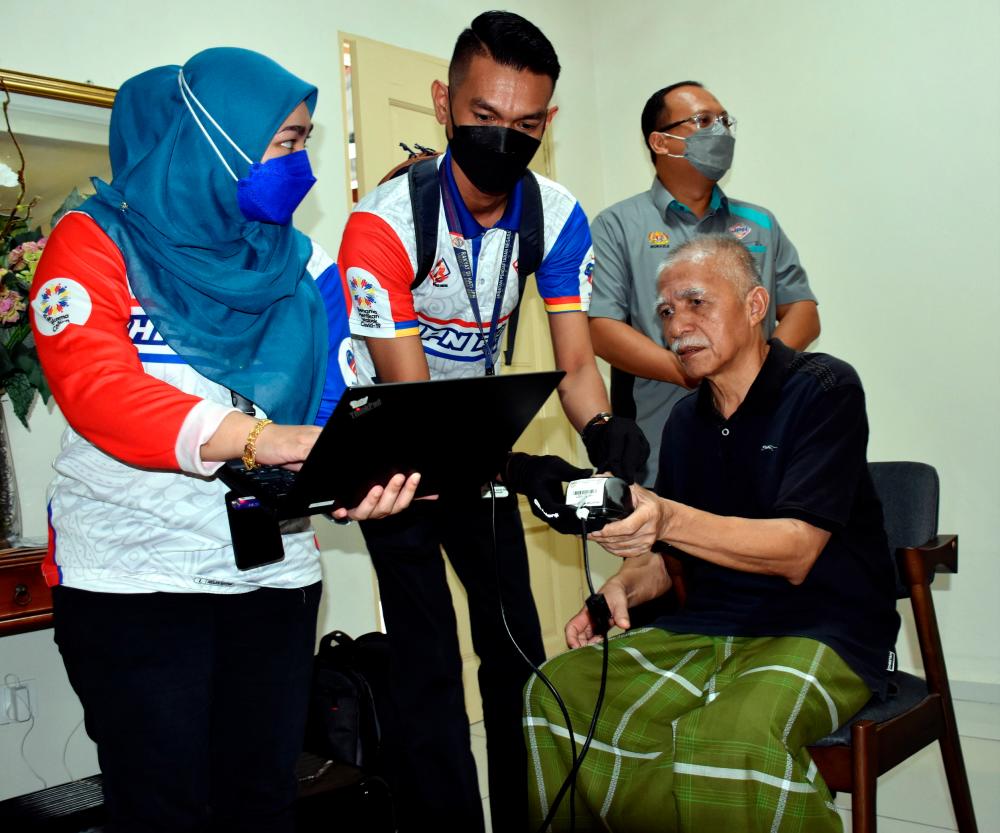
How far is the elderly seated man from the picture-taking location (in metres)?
1.33

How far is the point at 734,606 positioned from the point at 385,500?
677 mm

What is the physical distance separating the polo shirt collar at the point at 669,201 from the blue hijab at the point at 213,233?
1380mm

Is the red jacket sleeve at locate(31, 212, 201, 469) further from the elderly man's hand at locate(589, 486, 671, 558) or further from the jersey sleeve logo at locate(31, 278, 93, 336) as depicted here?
the elderly man's hand at locate(589, 486, 671, 558)

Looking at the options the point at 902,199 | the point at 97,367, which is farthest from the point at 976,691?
the point at 97,367

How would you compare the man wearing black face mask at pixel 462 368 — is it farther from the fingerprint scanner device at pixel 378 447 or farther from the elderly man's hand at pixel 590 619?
the fingerprint scanner device at pixel 378 447

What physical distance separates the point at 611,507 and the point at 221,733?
23.9 inches

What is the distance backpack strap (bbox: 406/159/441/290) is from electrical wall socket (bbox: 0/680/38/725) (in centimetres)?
161

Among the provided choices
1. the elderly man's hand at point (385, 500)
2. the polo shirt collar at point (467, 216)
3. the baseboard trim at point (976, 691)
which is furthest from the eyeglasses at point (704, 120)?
the baseboard trim at point (976, 691)

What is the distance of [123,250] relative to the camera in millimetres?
1203

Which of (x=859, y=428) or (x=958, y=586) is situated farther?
(x=958, y=586)

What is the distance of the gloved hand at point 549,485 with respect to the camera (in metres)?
1.40

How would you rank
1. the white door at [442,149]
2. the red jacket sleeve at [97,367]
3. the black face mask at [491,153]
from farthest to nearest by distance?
the white door at [442,149] → the black face mask at [491,153] → the red jacket sleeve at [97,367]


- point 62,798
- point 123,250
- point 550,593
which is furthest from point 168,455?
point 550,593

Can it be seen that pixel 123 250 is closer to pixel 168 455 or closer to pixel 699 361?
pixel 168 455
